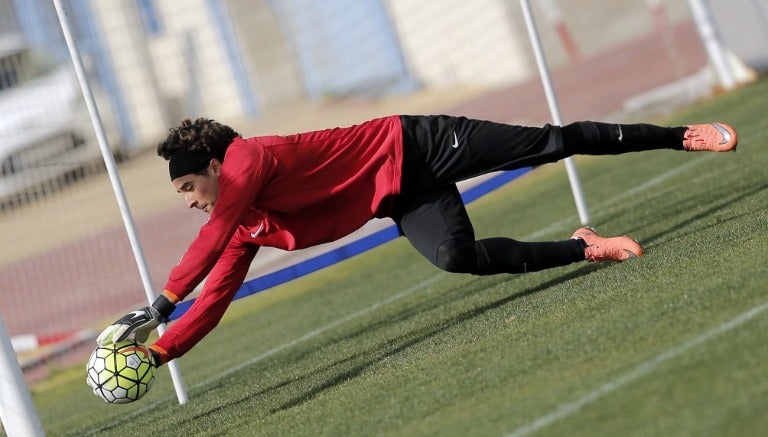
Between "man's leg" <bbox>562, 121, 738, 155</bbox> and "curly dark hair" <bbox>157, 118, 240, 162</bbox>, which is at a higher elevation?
"curly dark hair" <bbox>157, 118, 240, 162</bbox>

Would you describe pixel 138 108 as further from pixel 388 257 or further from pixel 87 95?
pixel 87 95

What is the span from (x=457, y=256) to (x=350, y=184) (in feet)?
2.25

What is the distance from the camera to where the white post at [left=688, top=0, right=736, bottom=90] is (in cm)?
1577

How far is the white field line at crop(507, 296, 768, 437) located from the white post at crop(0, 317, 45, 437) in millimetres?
3089

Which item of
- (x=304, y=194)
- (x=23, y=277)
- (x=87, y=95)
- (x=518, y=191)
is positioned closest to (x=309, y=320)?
(x=87, y=95)

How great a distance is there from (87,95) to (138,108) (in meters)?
14.2

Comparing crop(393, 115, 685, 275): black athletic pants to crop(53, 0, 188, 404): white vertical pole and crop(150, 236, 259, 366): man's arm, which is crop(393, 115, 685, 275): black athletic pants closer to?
crop(150, 236, 259, 366): man's arm

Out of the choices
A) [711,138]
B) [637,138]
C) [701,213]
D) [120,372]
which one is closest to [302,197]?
[120,372]

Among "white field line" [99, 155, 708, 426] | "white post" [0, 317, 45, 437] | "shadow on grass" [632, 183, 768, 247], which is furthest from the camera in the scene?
"white field line" [99, 155, 708, 426]

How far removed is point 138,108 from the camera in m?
21.8

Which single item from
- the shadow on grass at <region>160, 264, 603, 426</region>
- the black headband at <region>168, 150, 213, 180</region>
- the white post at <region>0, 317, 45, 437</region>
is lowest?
the shadow on grass at <region>160, 264, 603, 426</region>

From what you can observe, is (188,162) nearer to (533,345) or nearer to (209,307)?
(209,307)

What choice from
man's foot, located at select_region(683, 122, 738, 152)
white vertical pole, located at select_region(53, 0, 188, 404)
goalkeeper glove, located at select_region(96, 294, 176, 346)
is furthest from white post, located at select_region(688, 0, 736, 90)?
goalkeeper glove, located at select_region(96, 294, 176, 346)

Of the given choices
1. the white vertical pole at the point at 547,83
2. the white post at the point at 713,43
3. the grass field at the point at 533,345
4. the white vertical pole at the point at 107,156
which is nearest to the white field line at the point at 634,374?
the grass field at the point at 533,345
